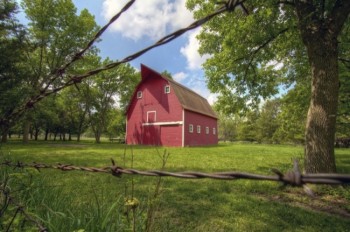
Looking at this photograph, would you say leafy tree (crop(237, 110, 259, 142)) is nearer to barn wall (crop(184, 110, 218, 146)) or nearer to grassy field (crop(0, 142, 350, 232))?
barn wall (crop(184, 110, 218, 146))

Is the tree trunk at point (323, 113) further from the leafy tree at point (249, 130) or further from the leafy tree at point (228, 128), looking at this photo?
the leafy tree at point (228, 128)

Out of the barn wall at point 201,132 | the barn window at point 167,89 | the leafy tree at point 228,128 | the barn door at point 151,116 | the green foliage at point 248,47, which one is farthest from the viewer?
the leafy tree at point 228,128

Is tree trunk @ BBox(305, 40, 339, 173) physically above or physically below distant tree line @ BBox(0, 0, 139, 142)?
below

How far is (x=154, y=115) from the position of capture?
2762 centimetres

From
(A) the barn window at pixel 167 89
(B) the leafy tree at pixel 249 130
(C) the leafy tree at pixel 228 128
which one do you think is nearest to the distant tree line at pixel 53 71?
(A) the barn window at pixel 167 89

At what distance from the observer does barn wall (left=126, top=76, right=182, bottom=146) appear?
26094 millimetres

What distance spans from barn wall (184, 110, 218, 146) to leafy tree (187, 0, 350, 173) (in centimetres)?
1437

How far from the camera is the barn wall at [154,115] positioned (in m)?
26.1

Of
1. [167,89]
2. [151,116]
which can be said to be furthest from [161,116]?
[167,89]

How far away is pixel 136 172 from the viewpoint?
1.07 metres

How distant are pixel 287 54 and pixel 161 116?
55.3 feet

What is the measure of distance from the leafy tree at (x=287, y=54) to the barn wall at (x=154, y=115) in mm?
14131

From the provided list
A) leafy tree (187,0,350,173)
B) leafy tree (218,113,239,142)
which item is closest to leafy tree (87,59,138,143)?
leafy tree (187,0,350,173)

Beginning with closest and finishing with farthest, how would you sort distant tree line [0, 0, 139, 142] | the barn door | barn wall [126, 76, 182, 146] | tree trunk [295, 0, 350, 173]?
1. tree trunk [295, 0, 350, 173]
2. distant tree line [0, 0, 139, 142]
3. barn wall [126, 76, 182, 146]
4. the barn door
